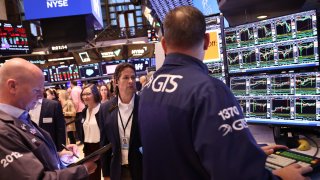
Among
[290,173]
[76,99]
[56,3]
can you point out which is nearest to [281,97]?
[290,173]

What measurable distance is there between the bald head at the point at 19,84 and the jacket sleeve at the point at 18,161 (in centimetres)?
23

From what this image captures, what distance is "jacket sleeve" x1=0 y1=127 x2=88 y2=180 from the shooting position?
1420mm

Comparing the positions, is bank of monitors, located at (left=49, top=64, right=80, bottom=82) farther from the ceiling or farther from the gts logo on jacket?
the gts logo on jacket

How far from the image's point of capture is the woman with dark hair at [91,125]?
148 inches

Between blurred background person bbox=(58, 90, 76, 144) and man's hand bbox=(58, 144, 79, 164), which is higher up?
man's hand bbox=(58, 144, 79, 164)

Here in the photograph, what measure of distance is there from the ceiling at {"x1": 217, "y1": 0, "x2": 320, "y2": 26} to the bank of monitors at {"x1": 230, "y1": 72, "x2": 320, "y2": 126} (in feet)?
2.74

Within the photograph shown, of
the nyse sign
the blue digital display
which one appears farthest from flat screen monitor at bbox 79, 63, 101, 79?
the nyse sign

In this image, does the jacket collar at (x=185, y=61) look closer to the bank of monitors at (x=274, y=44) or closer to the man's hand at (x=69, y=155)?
the bank of monitors at (x=274, y=44)

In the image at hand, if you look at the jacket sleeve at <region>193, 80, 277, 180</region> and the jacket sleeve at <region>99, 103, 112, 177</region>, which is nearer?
the jacket sleeve at <region>193, 80, 277, 180</region>

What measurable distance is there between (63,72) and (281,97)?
951 cm

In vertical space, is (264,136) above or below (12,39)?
below

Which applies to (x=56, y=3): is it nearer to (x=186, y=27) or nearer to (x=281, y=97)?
(x=281, y=97)

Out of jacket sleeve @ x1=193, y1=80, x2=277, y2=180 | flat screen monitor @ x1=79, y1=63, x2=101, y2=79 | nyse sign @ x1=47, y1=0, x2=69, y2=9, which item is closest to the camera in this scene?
jacket sleeve @ x1=193, y1=80, x2=277, y2=180

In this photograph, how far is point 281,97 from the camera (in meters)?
2.15
